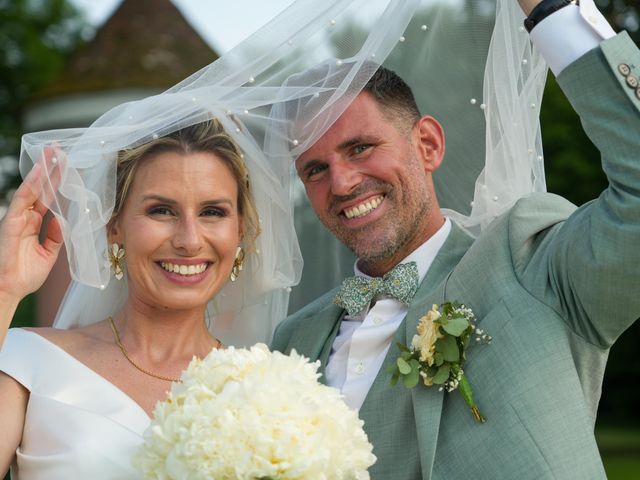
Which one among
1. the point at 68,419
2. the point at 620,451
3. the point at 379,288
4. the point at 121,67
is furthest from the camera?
the point at 620,451

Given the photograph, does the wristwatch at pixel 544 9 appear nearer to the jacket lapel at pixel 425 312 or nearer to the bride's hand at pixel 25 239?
the jacket lapel at pixel 425 312

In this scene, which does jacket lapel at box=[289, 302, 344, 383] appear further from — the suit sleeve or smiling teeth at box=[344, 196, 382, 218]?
the suit sleeve

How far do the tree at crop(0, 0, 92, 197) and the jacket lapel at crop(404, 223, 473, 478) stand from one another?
76.8 feet

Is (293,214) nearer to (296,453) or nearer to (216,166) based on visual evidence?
(216,166)

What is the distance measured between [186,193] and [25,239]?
30.4 inches

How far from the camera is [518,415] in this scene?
12.1 ft

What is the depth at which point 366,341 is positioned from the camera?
14.4 ft

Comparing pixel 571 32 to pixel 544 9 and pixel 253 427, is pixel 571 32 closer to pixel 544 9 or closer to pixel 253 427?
pixel 544 9

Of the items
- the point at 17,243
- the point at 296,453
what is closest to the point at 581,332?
the point at 296,453

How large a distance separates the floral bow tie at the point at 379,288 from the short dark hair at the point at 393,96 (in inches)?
30.1

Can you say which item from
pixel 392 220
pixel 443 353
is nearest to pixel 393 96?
pixel 392 220

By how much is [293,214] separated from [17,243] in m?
1.51

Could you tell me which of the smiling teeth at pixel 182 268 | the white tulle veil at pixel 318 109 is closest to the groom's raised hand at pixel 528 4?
the white tulle veil at pixel 318 109

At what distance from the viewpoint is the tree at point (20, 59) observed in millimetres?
27078
